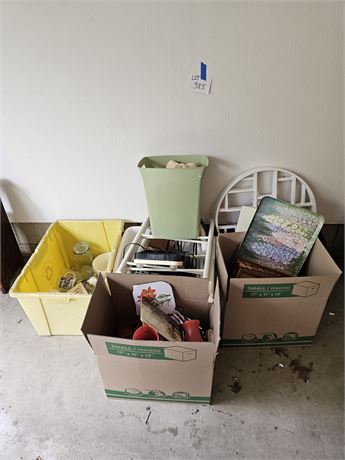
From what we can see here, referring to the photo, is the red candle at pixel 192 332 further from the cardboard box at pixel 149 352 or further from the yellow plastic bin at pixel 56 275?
the yellow plastic bin at pixel 56 275

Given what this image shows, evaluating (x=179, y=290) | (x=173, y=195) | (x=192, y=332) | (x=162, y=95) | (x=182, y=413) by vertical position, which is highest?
(x=162, y=95)

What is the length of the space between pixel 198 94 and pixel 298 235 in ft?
2.38

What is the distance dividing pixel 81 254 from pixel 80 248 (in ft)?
0.11

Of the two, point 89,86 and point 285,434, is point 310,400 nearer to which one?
point 285,434

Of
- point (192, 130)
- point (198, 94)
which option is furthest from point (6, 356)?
point (198, 94)

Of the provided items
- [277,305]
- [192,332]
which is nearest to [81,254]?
[192,332]

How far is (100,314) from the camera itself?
41.2 inches

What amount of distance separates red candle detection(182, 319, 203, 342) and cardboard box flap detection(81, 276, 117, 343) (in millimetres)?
309

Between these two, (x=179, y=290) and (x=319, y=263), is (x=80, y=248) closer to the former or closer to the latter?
(x=179, y=290)

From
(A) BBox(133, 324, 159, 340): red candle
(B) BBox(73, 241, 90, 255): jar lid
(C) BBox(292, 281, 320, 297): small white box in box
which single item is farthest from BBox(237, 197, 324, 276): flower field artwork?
(B) BBox(73, 241, 90, 255): jar lid

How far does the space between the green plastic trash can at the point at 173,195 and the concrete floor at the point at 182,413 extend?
1.87 feet

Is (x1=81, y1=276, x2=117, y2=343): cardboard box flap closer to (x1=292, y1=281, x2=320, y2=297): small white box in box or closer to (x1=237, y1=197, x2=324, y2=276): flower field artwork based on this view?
(x1=237, y1=197, x2=324, y2=276): flower field artwork

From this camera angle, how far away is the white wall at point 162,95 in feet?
3.36

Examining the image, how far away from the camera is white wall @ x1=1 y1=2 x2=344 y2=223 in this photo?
102 cm
